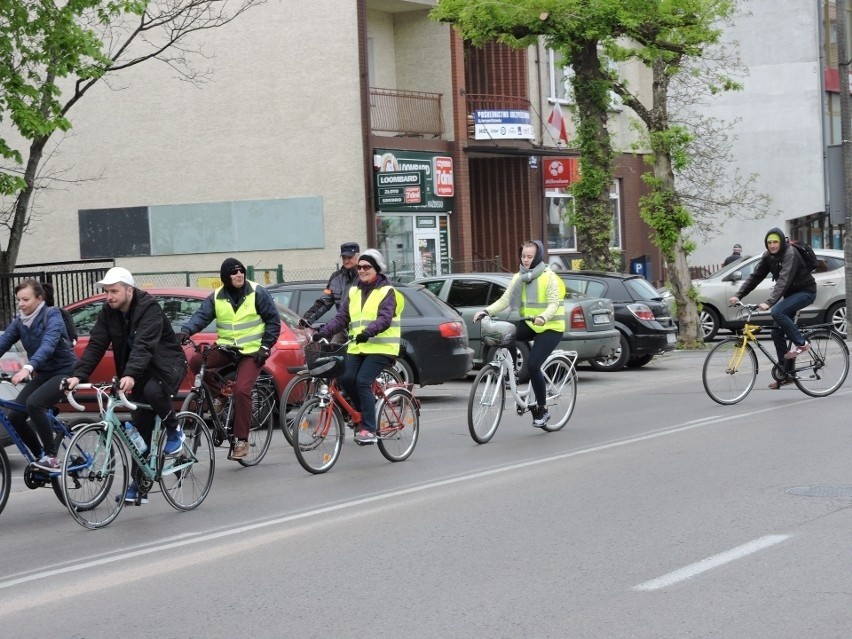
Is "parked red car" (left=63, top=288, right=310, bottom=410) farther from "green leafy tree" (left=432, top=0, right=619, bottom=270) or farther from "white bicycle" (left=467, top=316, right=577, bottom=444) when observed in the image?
"green leafy tree" (left=432, top=0, right=619, bottom=270)

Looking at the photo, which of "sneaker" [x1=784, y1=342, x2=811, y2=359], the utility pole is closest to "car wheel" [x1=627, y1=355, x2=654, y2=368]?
the utility pole

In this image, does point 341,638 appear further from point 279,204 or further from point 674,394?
point 279,204

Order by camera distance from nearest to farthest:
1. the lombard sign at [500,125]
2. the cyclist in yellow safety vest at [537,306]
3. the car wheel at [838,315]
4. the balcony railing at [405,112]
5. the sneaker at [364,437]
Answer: the sneaker at [364,437] → the cyclist in yellow safety vest at [537,306] → the car wheel at [838,315] → the balcony railing at [405,112] → the lombard sign at [500,125]

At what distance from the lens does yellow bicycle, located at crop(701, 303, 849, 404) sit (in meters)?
15.0

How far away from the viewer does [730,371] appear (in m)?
15.0

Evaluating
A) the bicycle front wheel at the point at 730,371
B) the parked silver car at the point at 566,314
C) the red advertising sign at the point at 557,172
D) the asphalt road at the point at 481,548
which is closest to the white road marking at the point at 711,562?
the asphalt road at the point at 481,548

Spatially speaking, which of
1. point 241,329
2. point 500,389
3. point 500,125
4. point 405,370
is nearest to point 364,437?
point 241,329

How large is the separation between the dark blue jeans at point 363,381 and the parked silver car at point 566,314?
721cm

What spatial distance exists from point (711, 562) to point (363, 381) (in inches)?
190

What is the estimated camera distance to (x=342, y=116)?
29.8m

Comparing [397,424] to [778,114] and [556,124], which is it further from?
[778,114]

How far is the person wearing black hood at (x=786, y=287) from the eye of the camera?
Answer: 1490 cm

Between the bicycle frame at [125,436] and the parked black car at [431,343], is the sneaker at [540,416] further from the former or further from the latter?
the bicycle frame at [125,436]

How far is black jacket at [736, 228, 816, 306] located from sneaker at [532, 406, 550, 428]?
9.60 feet
